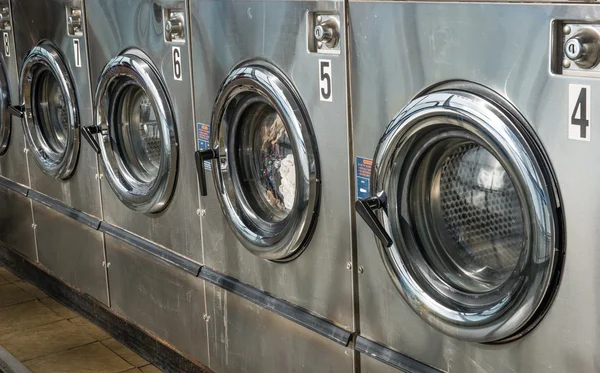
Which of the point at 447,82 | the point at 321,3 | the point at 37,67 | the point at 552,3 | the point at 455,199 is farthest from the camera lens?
the point at 37,67

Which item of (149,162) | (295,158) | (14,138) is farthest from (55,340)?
(295,158)

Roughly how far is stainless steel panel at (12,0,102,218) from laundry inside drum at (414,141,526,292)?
2120 millimetres

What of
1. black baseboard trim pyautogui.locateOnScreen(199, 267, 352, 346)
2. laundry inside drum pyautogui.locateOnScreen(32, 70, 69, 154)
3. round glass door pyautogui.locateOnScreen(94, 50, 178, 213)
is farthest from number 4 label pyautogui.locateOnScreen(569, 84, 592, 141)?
laundry inside drum pyautogui.locateOnScreen(32, 70, 69, 154)

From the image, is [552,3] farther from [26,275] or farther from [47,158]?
[26,275]

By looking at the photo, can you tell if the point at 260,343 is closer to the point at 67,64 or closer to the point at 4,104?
the point at 67,64

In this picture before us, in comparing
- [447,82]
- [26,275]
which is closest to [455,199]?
[447,82]

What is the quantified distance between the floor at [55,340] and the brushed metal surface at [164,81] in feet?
1.95

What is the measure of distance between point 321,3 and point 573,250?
105cm

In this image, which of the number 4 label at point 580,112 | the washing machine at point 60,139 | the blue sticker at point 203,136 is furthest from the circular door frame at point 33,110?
the number 4 label at point 580,112

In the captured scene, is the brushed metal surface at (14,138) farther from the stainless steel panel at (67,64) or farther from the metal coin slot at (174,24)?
the metal coin slot at (174,24)

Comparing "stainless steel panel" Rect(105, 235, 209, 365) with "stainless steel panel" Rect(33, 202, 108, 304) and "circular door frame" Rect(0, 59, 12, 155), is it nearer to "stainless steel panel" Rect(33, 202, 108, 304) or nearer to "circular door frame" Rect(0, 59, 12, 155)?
"stainless steel panel" Rect(33, 202, 108, 304)

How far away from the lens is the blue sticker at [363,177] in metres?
2.59

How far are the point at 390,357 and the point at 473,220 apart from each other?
1.67 feet

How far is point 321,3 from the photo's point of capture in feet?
8.62
